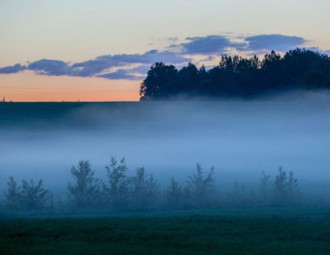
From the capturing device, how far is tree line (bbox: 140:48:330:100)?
52094 millimetres

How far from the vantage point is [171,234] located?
1545cm

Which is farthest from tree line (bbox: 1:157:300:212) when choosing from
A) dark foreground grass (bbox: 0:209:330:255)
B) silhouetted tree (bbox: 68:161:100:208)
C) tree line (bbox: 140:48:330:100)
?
tree line (bbox: 140:48:330:100)

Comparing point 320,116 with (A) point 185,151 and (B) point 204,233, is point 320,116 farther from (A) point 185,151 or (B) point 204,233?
(B) point 204,233

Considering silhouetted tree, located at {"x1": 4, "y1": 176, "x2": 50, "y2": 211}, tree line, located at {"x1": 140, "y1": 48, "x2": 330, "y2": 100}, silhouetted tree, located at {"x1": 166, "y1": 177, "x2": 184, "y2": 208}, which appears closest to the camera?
silhouetted tree, located at {"x1": 4, "y1": 176, "x2": 50, "y2": 211}

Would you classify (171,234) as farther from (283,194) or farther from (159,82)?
(159,82)

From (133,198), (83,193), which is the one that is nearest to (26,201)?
(83,193)

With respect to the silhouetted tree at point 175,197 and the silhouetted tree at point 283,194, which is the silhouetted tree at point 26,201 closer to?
the silhouetted tree at point 175,197

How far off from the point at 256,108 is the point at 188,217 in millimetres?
33115

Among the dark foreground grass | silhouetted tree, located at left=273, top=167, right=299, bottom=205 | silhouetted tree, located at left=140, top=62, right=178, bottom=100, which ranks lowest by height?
the dark foreground grass

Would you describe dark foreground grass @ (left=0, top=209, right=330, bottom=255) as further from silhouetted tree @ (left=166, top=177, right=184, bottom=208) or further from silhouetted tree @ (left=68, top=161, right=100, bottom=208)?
silhouetted tree @ (left=68, top=161, right=100, bottom=208)

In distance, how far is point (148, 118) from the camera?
1929 inches

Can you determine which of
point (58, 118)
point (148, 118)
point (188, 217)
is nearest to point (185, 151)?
point (148, 118)

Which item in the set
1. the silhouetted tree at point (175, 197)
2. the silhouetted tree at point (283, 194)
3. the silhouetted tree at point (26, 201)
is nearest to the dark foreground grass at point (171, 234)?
the silhouetted tree at point (175, 197)

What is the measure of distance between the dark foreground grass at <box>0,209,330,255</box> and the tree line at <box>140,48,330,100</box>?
113ft
